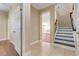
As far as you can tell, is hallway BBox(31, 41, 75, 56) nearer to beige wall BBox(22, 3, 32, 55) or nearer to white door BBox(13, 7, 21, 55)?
beige wall BBox(22, 3, 32, 55)

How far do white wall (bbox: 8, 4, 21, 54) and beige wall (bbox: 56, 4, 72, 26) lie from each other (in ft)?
2.24

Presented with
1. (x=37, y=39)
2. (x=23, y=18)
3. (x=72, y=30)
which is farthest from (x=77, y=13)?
(x=23, y=18)

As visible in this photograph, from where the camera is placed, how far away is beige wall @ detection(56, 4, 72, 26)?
1536 mm

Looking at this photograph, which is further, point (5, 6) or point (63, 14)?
point (63, 14)

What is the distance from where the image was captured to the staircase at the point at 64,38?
1538 mm

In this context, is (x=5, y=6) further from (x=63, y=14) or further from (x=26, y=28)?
(x=63, y=14)

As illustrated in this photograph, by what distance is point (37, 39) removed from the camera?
158 centimetres

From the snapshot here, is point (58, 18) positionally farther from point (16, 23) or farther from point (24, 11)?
point (16, 23)

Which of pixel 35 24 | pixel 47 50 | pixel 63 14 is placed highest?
pixel 63 14

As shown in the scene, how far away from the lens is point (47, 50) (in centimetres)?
161

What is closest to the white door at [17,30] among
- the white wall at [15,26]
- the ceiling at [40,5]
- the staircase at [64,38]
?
A: the white wall at [15,26]

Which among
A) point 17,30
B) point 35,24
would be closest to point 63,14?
point 35,24

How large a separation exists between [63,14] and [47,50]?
0.68 m

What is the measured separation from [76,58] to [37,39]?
27.2 inches
